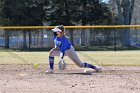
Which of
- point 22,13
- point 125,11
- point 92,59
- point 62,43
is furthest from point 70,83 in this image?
point 125,11

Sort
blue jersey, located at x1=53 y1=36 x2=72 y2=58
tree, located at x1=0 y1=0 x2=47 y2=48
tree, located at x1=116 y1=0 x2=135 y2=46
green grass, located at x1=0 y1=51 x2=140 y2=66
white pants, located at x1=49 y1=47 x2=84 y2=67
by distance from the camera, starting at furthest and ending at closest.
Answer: tree, located at x1=116 y1=0 x2=135 y2=46, tree, located at x1=0 y1=0 x2=47 y2=48, green grass, located at x1=0 y1=51 x2=140 y2=66, white pants, located at x1=49 y1=47 x2=84 y2=67, blue jersey, located at x1=53 y1=36 x2=72 y2=58

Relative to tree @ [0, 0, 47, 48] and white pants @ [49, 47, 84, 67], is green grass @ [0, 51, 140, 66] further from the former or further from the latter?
tree @ [0, 0, 47, 48]

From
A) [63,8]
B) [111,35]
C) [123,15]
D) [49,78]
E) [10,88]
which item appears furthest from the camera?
[123,15]

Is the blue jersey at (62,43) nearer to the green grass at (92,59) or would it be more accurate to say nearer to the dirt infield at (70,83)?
the dirt infield at (70,83)

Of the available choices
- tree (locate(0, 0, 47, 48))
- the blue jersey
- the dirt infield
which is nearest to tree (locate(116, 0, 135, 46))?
tree (locate(0, 0, 47, 48))

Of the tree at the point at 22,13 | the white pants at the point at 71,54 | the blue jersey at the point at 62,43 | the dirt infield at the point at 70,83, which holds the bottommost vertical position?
the dirt infield at the point at 70,83

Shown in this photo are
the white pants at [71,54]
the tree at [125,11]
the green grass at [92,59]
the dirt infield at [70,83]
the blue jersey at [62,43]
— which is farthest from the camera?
the tree at [125,11]

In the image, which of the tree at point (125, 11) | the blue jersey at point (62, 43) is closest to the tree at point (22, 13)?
the tree at point (125, 11)

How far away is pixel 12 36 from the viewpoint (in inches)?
1125

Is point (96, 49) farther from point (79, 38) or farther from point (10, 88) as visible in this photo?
point (10, 88)

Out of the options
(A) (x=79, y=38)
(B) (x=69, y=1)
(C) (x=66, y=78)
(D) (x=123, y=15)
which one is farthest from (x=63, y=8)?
(C) (x=66, y=78)

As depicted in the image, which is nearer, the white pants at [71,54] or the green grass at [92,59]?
the white pants at [71,54]

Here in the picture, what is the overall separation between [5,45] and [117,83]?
19.3m

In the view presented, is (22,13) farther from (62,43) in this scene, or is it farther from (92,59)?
(62,43)
